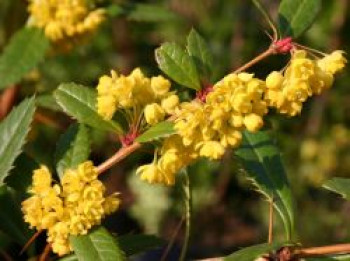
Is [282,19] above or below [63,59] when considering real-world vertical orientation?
below

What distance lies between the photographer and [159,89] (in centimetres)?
112

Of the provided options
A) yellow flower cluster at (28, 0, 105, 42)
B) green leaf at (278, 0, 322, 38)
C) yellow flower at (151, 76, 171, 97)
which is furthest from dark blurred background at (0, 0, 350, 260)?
yellow flower at (151, 76, 171, 97)

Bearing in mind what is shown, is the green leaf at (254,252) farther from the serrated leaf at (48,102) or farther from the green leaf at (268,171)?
the serrated leaf at (48,102)

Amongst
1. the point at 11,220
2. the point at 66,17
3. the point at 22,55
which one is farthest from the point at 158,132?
the point at 22,55

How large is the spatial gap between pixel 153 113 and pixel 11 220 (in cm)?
37

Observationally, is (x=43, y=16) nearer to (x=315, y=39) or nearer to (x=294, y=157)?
(x=294, y=157)

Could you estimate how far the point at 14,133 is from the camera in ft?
Result: 4.05

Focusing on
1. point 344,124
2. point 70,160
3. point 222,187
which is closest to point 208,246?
point 222,187

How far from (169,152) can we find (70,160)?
9.2 inches

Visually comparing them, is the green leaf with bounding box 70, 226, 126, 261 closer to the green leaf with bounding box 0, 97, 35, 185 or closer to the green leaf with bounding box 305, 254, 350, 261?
the green leaf with bounding box 0, 97, 35, 185

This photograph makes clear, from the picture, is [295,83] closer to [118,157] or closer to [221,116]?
[221,116]

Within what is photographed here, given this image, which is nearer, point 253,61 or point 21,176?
point 253,61

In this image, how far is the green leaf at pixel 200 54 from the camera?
3.84 ft

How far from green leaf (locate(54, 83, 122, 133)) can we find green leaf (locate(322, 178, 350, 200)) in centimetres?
33
